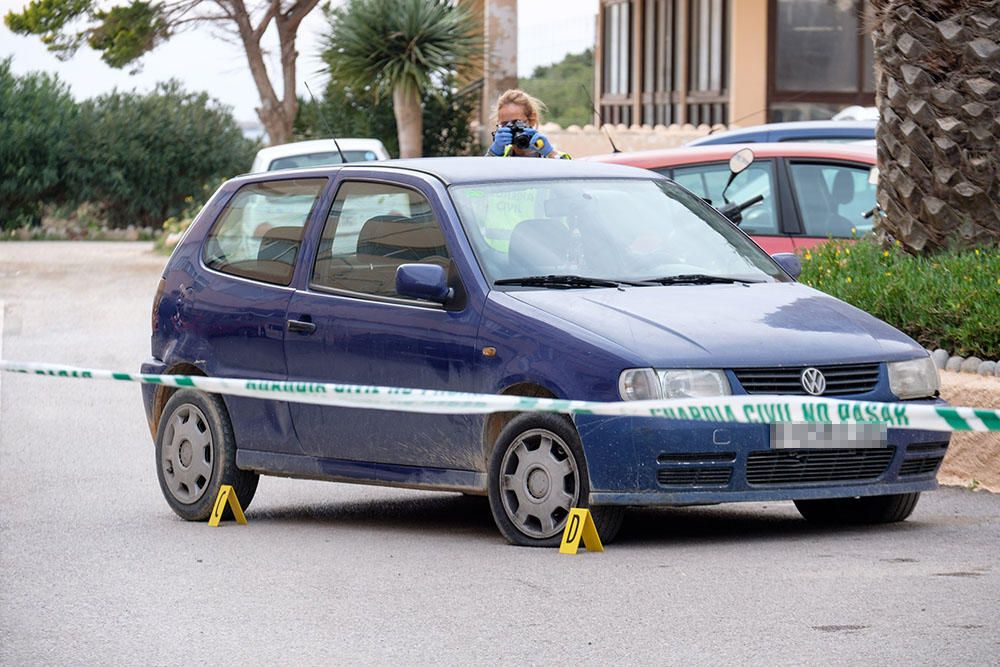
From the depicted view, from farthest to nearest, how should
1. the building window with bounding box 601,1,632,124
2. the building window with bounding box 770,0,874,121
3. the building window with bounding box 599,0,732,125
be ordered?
the building window with bounding box 601,1,632,124, the building window with bounding box 599,0,732,125, the building window with bounding box 770,0,874,121

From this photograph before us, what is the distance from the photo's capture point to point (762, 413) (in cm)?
795

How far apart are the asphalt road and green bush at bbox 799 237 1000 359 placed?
1.17 m

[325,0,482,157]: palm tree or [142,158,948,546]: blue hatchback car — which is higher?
[325,0,482,157]: palm tree

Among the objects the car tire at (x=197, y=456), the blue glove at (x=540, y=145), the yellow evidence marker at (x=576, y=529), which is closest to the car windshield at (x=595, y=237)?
the yellow evidence marker at (x=576, y=529)

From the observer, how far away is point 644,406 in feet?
25.3

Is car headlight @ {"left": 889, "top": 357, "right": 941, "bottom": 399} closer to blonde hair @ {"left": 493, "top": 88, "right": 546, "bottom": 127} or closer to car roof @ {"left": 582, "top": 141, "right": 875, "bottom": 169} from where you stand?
blonde hair @ {"left": 493, "top": 88, "right": 546, "bottom": 127}

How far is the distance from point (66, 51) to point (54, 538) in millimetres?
36780

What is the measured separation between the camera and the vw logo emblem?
815 cm

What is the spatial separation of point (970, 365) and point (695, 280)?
96.3 inches

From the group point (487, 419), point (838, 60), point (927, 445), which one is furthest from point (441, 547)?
point (838, 60)

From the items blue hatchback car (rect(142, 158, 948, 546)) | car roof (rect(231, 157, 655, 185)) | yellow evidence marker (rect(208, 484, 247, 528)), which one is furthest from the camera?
yellow evidence marker (rect(208, 484, 247, 528))

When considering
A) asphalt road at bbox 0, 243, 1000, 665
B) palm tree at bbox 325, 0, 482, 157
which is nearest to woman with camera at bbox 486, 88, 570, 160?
asphalt road at bbox 0, 243, 1000, 665

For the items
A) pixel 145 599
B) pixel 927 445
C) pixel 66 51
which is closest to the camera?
pixel 145 599

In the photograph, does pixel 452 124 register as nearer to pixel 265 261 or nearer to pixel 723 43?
pixel 723 43
